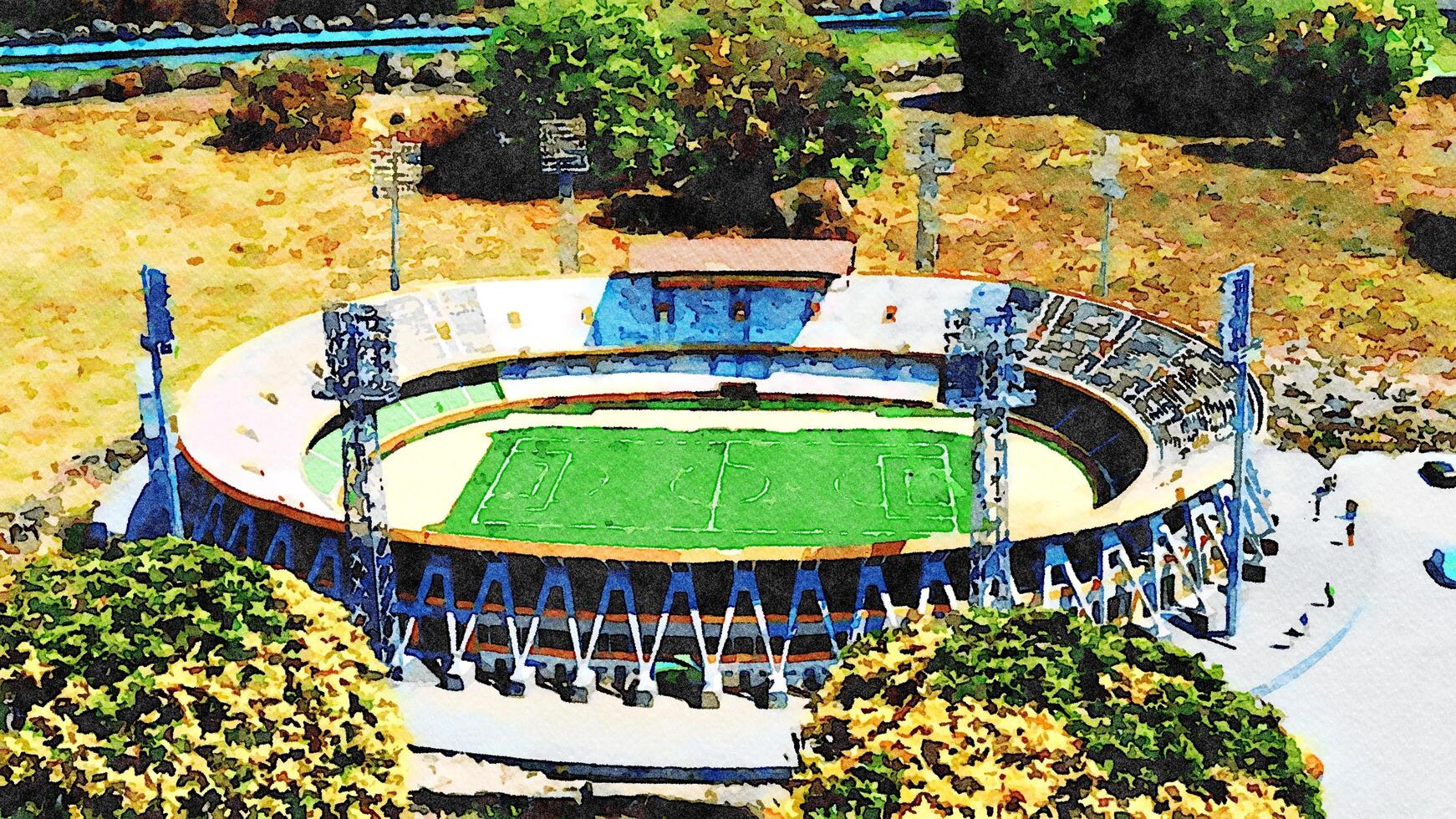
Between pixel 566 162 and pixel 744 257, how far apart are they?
21.0 feet

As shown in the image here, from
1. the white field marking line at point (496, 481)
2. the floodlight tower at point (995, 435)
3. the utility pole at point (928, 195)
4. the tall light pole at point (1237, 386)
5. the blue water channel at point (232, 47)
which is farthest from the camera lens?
the blue water channel at point (232, 47)

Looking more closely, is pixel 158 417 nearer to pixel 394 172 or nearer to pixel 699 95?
pixel 394 172

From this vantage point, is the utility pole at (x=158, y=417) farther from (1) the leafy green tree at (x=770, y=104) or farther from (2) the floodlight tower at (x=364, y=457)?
(1) the leafy green tree at (x=770, y=104)

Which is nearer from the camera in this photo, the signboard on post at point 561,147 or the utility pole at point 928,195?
the signboard on post at point 561,147

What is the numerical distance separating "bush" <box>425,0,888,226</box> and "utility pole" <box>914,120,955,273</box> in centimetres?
588

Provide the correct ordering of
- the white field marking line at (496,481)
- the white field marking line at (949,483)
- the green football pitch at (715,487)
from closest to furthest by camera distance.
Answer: the green football pitch at (715,487), the white field marking line at (949,483), the white field marking line at (496,481)

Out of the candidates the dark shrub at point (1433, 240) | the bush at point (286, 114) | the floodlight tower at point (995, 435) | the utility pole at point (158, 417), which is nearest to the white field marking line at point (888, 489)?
the floodlight tower at point (995, 435)

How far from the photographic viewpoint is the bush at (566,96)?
6012cm

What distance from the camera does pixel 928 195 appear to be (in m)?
52.9

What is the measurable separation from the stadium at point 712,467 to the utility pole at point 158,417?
48cm

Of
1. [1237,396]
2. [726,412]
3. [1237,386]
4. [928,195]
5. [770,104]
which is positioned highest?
[770,104]

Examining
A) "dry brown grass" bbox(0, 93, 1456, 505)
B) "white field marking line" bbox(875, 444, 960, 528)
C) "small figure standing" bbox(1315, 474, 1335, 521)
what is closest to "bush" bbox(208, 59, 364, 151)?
"dry brown grass" bbox(0, 93, 1456, 505)

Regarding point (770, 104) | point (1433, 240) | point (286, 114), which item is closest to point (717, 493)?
point (770, 104)

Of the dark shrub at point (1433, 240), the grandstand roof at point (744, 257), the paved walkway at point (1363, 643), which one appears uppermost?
the grandstand roof at point (744, 257)
